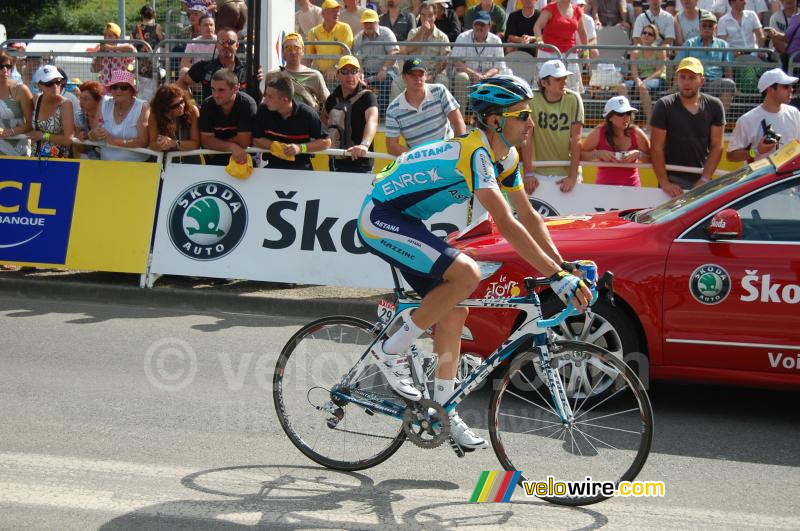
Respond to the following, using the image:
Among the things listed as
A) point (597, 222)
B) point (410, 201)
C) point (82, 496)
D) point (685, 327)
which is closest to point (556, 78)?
point (597, 222)

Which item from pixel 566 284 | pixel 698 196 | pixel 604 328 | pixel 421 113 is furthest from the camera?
pixel 421 113

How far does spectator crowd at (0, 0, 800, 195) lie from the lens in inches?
397

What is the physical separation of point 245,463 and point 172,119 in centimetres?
578

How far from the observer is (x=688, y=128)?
392 inches

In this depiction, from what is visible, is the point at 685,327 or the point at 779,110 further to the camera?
the point at 779,110

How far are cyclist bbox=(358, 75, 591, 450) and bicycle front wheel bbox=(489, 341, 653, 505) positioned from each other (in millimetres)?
236

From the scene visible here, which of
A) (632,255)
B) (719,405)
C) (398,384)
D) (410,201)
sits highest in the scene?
(410,201)

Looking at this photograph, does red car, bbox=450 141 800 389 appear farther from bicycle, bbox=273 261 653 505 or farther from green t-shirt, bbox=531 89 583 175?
green t-shirt, bbox=531 89 583 175

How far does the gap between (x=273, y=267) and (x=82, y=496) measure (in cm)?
521

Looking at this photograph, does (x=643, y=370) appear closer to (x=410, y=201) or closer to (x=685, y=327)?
(x=685, y=327)

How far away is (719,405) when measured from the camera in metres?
7.34

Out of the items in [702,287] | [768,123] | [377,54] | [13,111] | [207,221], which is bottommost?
[207,221]

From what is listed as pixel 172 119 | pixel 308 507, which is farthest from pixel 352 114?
pixel 308 507

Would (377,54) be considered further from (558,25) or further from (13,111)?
(13,111)
